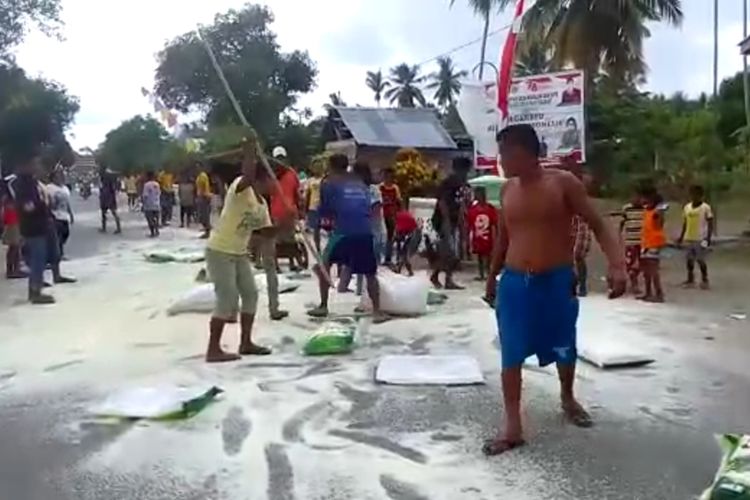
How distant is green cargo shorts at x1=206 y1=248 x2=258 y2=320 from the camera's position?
316 inches

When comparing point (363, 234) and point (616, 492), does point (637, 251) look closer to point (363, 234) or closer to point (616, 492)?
point (363, 234)

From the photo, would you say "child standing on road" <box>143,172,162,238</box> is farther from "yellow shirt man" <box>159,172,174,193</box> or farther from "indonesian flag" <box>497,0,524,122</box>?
"indonesian flag" <box>497,0,524,122</box>

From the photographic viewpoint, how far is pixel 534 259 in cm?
568

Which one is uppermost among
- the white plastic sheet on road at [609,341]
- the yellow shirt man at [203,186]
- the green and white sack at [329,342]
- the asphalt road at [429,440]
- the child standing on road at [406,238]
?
the yellow shirt man at [203,186]

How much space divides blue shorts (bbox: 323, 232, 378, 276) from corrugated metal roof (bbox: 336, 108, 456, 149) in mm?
23501

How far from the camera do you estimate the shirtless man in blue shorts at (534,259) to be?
5.65 m

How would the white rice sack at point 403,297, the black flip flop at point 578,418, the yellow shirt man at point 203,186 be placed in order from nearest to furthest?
1. the black flip flop at point 578,418
2. the white rice sack at point 403,297
3. the yellow shirt man at point 203,186

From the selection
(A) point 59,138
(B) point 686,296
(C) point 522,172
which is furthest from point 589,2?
(A) point 59,138

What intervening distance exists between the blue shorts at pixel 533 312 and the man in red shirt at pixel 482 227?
794 centimetres

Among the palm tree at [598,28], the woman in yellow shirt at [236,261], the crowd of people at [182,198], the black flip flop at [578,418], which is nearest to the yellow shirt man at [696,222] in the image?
the woman in yellow shirt at [236,261]

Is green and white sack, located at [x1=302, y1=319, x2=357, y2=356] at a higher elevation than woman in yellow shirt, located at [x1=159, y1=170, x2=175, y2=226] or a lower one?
lower

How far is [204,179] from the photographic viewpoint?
24359 millimetres

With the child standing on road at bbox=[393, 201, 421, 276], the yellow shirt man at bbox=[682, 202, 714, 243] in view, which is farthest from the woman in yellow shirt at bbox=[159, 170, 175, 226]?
the yellow shirt man at bbox=[682, 202, 714, 243]

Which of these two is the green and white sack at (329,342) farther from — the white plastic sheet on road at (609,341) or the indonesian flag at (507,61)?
the indonesian flag at (507,61)
